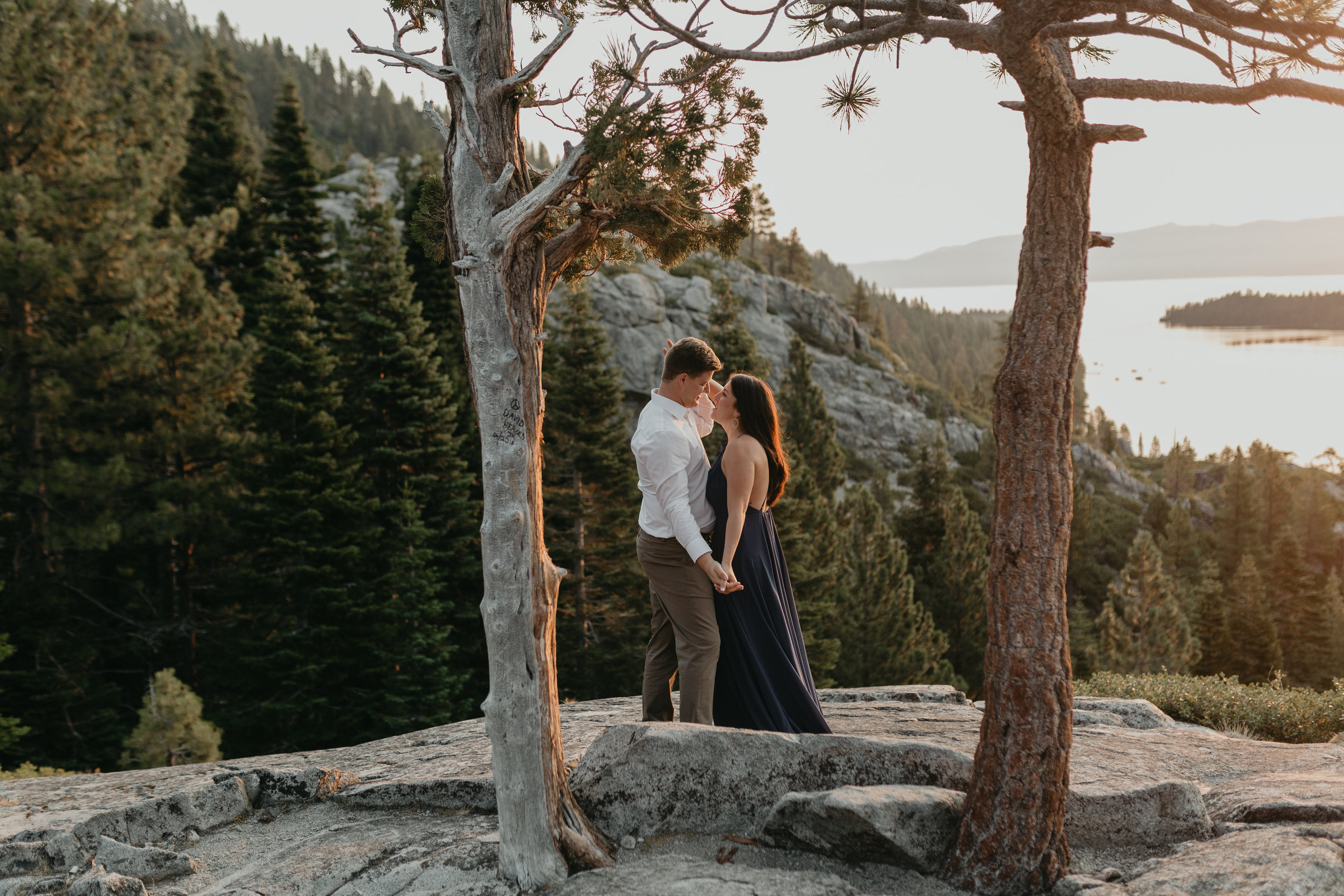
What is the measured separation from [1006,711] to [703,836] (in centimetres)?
173

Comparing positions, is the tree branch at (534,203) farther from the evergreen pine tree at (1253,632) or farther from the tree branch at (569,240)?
the evergreen pine tree at (1253,632)

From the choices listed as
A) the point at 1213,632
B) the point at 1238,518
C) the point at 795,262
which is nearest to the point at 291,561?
the point at 1213,632

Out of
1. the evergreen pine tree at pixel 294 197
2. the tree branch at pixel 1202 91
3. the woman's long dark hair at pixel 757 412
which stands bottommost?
the woman's long dark hair at pixel 757 412

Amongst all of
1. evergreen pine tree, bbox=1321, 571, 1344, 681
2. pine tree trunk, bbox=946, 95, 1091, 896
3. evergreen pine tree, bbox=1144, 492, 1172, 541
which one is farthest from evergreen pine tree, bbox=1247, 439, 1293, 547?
pine tree trunk, bbox=946, 95, 1091, 896

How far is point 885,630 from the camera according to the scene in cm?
2189

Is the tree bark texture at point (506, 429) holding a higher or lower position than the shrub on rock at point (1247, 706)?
higher

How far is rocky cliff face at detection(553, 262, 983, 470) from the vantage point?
47062mm

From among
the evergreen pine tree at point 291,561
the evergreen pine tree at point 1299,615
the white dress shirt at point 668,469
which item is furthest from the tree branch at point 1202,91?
the evergreen pine tree at point 1299,615

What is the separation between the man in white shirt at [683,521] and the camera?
4422 millimetres

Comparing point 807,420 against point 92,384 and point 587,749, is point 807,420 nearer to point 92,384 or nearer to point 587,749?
point 92,384

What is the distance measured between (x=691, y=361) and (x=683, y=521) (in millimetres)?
928

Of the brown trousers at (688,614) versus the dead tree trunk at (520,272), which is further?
the brown trousers at (688,614)

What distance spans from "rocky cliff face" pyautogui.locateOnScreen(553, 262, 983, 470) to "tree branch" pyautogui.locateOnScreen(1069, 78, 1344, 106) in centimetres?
3710

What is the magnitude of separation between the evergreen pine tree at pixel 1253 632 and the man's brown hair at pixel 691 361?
106ft
